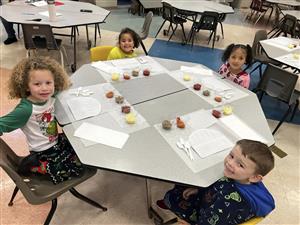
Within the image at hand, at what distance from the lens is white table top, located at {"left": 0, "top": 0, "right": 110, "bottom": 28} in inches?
136

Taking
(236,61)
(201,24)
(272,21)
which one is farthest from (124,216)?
(272,21)

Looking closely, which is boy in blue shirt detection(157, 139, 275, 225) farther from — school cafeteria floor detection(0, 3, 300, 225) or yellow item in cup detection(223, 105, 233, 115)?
school cafeteria floor detection(0, 3, 300, 225)

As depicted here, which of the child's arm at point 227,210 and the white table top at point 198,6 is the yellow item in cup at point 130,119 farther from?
the white table top at point 198,6

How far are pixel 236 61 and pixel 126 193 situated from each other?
5.40 feet

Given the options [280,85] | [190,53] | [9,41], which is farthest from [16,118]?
[190,53]

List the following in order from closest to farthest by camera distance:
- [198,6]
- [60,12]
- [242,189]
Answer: [242,189] < [60,12] < [198,6]

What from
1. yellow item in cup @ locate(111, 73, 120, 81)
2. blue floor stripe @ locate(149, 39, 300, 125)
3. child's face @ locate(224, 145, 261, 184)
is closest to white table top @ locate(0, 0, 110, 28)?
blue floor stripe @ locate(149, 39, 300, 125)

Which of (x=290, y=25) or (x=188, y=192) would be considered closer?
(x=188, y=192)

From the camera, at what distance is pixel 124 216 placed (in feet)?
6.61

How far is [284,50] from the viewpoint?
3279 mm

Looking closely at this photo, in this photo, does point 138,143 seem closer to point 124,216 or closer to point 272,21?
point 124,216

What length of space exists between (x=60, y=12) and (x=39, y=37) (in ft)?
2.31

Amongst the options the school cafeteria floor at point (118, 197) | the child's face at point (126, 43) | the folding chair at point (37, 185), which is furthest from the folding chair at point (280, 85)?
the folding chair at point (37, 185)

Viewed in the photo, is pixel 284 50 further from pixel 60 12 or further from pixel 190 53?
pixel 60 12
